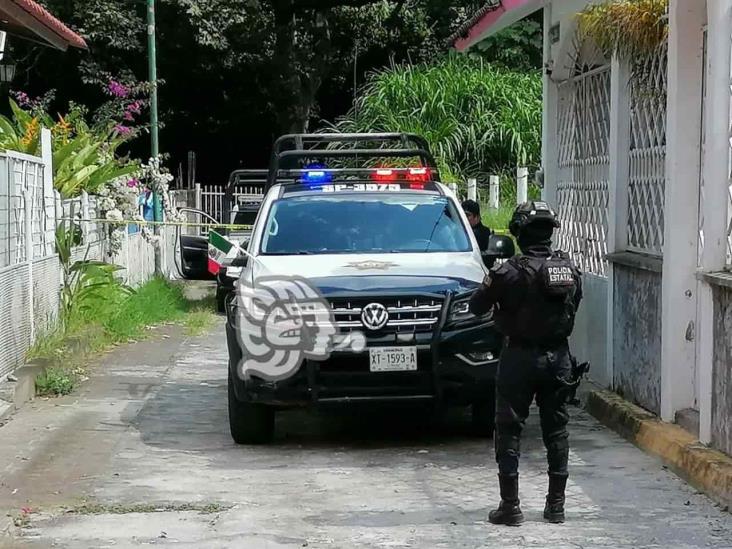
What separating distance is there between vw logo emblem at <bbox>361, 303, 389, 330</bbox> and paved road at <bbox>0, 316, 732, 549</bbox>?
87 centimetres

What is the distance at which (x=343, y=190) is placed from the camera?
9.46 m

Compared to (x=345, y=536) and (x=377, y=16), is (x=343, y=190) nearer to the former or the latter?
(x=345, y=536)

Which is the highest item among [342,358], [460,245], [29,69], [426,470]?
[29,69]

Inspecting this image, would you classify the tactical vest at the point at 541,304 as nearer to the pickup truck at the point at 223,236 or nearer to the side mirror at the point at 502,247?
the side mirror at the point at 502,247

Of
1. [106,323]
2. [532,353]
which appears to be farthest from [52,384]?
[532,353]

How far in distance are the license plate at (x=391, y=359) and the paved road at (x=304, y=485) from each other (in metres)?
0.60

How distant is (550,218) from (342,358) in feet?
6.77

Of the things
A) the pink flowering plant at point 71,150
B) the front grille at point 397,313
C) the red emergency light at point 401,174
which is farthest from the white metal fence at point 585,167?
the pink flowering plant at point 71,150

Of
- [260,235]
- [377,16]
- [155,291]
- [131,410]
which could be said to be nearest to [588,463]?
[260,235]

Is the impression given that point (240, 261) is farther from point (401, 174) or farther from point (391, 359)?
point (401, 174)

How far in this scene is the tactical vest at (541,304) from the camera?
599cm

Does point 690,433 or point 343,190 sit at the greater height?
point 343,190

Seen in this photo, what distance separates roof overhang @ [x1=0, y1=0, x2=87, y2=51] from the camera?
501 inches

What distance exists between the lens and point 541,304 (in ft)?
19.7
